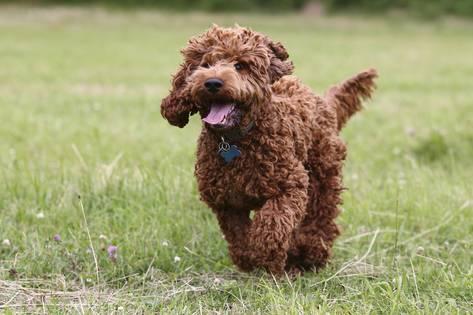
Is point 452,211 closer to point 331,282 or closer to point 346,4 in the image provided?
point 331,282

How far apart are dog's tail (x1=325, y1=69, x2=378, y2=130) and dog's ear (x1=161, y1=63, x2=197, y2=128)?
4.95 ft

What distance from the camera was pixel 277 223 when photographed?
3930 mm

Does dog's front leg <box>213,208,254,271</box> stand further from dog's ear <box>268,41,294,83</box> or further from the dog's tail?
the dog's tail

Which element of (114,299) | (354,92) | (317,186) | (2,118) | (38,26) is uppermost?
(354,92)

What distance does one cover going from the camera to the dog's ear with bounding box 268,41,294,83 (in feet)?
13.0

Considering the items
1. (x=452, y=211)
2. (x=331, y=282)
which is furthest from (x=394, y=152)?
(x=331, y=282)

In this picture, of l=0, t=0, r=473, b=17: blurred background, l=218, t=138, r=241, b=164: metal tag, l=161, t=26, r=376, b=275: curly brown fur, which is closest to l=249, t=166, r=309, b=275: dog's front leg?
l=161, t=26, r=376, b=275: curly brown fur

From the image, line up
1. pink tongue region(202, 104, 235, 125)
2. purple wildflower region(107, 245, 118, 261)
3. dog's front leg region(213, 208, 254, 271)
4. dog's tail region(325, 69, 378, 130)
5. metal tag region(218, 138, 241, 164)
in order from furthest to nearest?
dog's tail region(325, 69, 378, 130) → purple wildflower region(107, 245, 118, 261) → dog's front leg region(213, 208, 254, 271) → metal tag region(218, 138, 241, 164) → pink tongue region(202, 104, 235, 125)

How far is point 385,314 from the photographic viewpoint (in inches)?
143

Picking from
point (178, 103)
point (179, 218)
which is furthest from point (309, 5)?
point (178, 103)

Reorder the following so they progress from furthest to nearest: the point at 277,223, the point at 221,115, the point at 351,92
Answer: the point at 351,92 → the point at 277,223 → the point at 221,115

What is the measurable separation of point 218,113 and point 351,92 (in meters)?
1.80

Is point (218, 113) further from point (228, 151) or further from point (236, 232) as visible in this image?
point (236, 232)

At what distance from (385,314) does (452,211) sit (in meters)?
2.09
